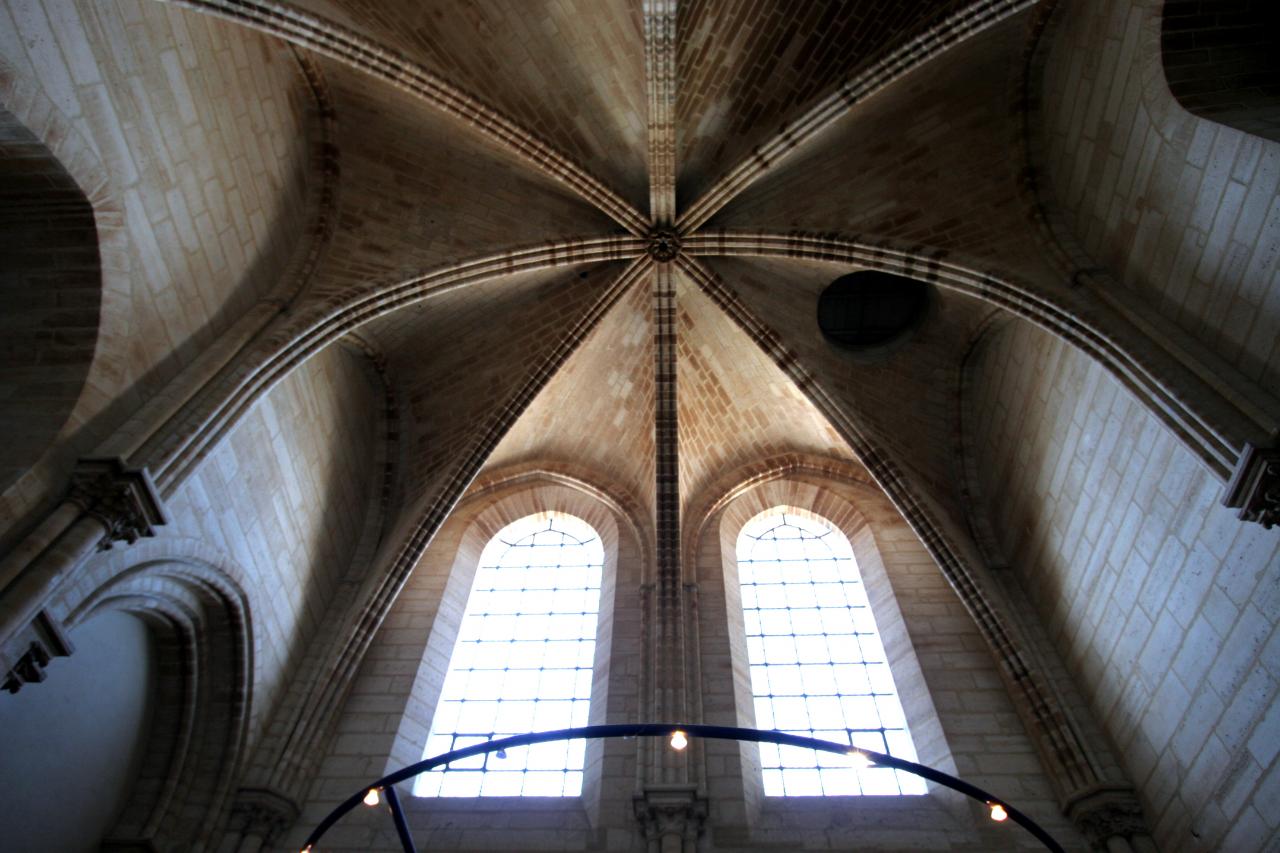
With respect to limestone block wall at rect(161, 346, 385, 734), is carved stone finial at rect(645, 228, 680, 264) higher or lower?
higher

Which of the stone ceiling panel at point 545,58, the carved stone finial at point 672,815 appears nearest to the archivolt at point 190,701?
the carved stone finial at point 672,815

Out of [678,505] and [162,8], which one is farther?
Result: [678,505]

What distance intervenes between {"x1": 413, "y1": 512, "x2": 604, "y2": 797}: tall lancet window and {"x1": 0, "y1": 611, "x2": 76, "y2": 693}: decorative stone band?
4476mm

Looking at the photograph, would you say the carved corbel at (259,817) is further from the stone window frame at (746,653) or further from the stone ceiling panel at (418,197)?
the stone ceiling panel at (418,197)

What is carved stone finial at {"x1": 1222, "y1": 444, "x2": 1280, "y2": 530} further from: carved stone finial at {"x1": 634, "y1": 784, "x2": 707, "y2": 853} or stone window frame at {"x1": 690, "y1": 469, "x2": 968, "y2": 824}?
carved stone finial at {"x1": 634, "y1": 784, "x2": 707, "y2": 853}

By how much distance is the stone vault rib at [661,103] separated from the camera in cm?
1014

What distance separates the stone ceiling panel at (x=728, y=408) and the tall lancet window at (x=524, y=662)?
2.03 meters

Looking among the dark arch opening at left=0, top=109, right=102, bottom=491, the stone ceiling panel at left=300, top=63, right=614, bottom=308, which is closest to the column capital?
the dark arch opening at left=0, top=109, right=102, bottom=491

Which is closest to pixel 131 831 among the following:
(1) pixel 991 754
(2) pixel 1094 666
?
(1) pixel 991 754

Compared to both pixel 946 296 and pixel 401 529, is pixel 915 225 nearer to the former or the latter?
pixel 946 296

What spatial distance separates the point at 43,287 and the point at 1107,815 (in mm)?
10303

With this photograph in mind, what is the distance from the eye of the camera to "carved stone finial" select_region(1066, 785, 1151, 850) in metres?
8.48

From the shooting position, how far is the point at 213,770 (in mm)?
9172

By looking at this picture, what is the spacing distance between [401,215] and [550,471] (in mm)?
4388
